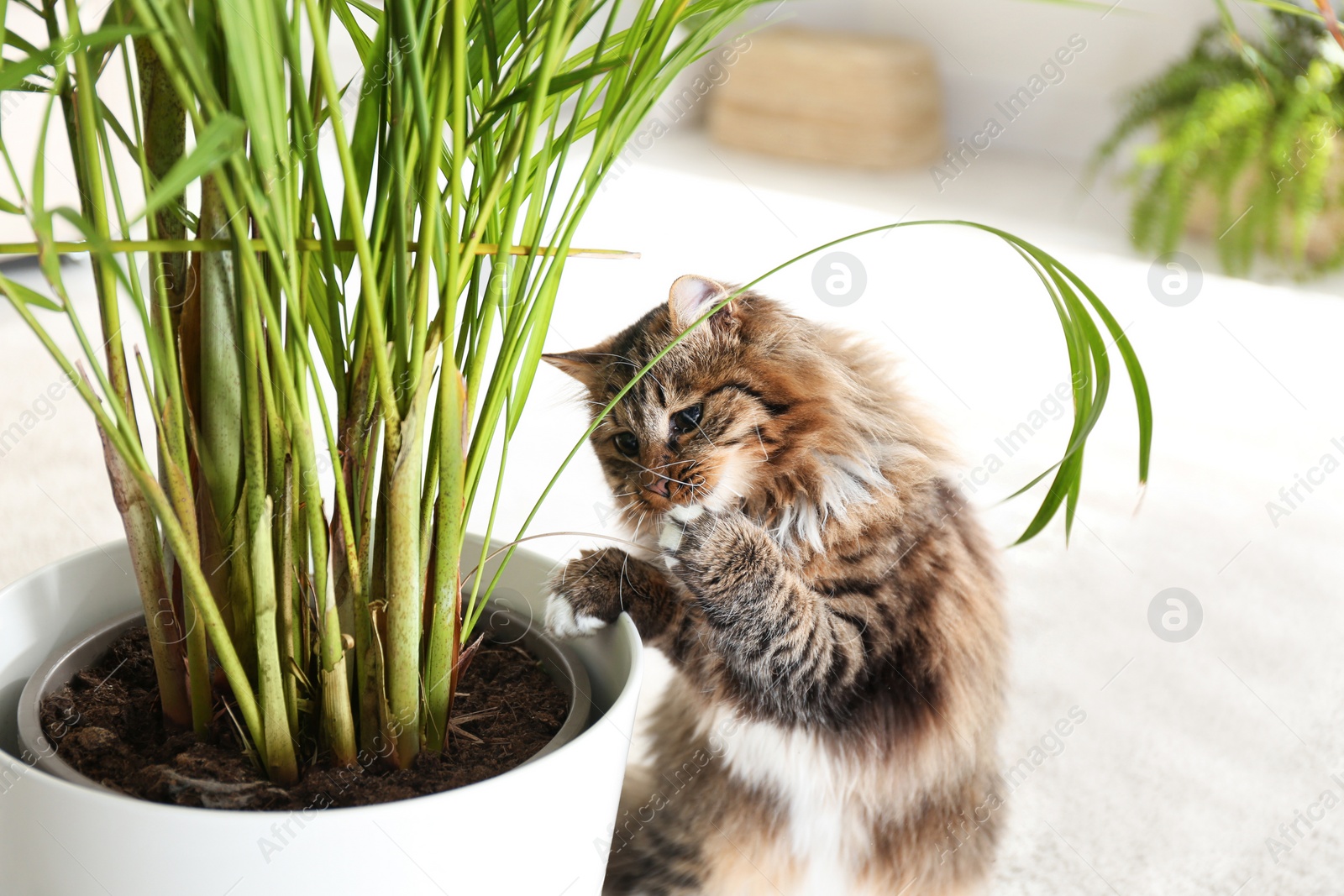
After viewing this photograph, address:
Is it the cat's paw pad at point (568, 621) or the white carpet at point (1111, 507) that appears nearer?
the cat's paw pad at point (568, 621)

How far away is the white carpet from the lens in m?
0.99

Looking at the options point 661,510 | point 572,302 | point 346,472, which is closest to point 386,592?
point 346,472

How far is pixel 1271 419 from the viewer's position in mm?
1874

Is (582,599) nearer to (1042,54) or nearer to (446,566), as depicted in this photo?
(446,566)

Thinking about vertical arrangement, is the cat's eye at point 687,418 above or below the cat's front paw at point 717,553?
above

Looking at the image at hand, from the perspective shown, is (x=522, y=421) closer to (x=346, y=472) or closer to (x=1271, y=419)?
(x=346, y=472)

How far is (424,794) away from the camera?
0.55 metres

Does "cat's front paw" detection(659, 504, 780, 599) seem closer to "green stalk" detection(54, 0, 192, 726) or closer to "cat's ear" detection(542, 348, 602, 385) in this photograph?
"cat's ear" detection(542, 348, 602, 385)

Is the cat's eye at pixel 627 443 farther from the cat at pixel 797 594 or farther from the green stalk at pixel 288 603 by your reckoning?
the green stalk at pixel 288 603

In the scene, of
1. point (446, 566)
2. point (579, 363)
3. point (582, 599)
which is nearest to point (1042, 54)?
point (579, 363)

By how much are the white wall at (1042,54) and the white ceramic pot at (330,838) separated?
3.17 m

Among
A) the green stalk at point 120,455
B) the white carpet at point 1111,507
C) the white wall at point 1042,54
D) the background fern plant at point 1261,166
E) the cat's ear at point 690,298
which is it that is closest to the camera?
the green stalk at point 120,455

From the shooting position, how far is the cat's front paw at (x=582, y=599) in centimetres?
69

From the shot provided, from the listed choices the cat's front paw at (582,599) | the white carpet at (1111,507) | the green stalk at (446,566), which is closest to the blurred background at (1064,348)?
the white carpet at (1111,507)
